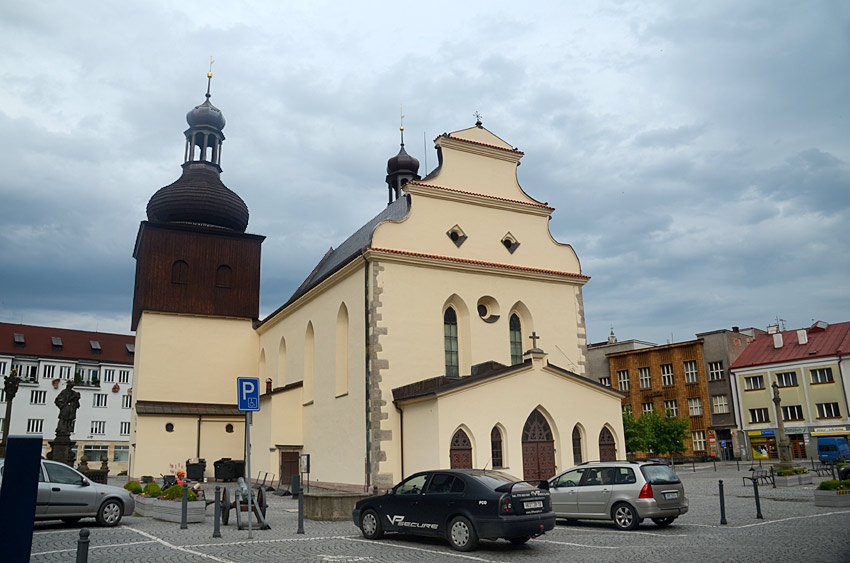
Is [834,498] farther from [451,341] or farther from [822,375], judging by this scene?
[822,375]

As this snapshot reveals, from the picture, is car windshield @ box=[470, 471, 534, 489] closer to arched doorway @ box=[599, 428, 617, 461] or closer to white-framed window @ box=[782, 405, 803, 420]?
arched doorway @ box=[599, 428, 617, 461]

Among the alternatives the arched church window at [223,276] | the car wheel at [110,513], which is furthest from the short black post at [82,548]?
the arched church window at [223,276]

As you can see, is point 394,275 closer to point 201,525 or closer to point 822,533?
point 201,525

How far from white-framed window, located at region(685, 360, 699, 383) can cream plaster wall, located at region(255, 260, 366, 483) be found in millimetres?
35397

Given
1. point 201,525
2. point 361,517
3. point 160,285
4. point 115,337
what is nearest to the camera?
point 361,517

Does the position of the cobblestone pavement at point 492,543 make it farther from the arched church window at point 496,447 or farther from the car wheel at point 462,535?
the arched church window at point 496,447

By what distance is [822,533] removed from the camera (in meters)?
12.1

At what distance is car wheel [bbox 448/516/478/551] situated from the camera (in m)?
10.9

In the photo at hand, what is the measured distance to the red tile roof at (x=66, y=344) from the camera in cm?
6096

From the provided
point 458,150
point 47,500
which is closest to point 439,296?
point 458,150

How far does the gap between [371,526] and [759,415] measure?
149ft

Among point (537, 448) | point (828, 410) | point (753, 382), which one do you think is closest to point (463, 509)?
point (537, 448)

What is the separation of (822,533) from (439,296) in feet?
43.6

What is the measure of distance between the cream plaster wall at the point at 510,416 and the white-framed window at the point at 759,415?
33160 millimetres
